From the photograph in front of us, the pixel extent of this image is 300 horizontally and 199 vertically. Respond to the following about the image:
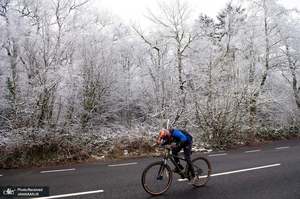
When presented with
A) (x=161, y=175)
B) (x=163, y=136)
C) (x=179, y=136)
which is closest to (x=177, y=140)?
(x=179, y=136)

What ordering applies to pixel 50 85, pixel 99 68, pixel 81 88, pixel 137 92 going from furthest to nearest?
pixel 137 92 < pixel 99 68 < pixel 81 88 < pixel 50 85

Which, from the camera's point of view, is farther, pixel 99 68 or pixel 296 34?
pixel 296 34

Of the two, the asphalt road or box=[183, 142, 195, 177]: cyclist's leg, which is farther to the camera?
box=[183, 142, 195, 177]: cyclist's leg

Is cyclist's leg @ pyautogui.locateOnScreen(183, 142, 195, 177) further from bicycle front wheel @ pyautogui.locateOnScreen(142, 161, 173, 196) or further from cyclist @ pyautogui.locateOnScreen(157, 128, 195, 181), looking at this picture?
bicycle front wheel @ pyautogui.locateOnScreen(142, 161, 173, 196)

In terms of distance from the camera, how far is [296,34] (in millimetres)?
20562

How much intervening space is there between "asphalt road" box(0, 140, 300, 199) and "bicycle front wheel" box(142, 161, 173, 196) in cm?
15

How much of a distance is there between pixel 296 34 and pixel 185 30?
30.6 ft

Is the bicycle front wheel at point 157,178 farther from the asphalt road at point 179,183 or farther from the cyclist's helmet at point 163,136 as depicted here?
the cyclist's helmet at point 163,136

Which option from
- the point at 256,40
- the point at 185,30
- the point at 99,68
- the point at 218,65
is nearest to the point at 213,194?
the point at 218,65

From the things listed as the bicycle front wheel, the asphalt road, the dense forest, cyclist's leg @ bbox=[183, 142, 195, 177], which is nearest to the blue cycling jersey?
cyclist's leg @ bbox=[183, 142, 195, 177]

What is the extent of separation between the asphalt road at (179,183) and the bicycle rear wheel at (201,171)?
17 centimetres

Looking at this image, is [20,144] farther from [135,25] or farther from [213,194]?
[135,25]

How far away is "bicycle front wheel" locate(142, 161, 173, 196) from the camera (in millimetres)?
5145

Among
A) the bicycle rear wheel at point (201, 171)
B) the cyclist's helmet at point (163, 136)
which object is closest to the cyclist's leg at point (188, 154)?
the bicycle rear wheel at point (201, 171)
